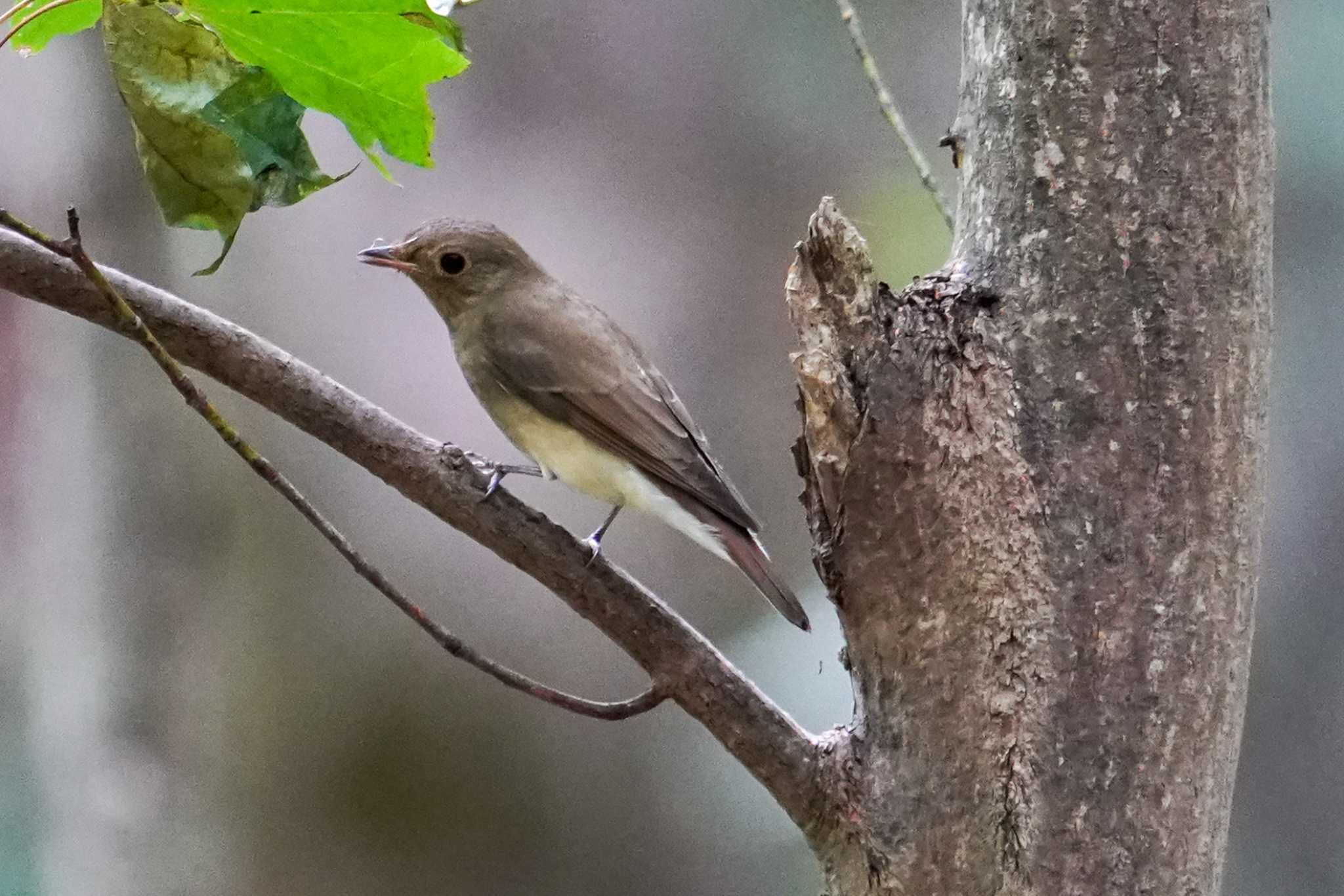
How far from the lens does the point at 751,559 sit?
139 centimetres

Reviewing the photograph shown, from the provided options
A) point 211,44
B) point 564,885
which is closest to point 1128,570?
point 211,44

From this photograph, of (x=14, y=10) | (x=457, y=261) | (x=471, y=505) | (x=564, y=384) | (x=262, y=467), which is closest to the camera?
(x=14, y=10)

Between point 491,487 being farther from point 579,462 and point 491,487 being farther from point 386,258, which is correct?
point 386,258

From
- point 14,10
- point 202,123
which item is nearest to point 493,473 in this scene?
point 202,123

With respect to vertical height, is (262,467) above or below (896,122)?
below

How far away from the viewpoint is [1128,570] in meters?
1.03

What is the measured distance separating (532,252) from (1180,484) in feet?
4.49

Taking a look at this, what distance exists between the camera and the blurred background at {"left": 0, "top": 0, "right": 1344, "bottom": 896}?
197cm

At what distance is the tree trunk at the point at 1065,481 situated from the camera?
1003 mm

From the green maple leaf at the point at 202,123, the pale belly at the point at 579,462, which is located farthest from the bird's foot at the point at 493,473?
the green maple leaf at the point at 202,123

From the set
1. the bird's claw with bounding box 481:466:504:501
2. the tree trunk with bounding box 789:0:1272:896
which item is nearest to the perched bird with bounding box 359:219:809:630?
the bird's claw with bounding box 481:466:504:501

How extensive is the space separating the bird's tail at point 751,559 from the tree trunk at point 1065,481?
22 cm

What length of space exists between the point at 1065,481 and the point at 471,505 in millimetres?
586

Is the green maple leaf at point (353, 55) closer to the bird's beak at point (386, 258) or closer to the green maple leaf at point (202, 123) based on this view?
the green maple leaf at point (202, 123)
